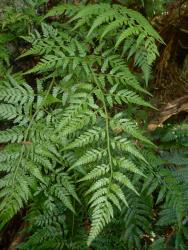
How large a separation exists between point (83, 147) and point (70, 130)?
1.19 ft

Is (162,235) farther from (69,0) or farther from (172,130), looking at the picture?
(69,0)

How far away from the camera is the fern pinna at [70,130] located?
2.43 m

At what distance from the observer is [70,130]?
2377mm

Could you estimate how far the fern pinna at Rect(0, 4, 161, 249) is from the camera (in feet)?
7.98

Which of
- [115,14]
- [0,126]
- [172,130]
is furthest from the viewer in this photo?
[0,126]

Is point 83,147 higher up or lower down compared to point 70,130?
lower down

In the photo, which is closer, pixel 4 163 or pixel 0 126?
pixel 4 163

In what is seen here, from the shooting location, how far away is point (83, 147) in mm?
2711

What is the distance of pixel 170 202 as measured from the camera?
2.62 m

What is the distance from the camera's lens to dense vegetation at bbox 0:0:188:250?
250cm

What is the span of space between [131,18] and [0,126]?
1.54m

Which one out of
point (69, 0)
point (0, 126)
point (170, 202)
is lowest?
point (0, 126)

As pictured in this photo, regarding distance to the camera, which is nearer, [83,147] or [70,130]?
[70,130]

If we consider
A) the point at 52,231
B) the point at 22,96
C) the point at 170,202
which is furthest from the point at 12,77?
the point at 170,202
